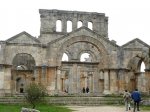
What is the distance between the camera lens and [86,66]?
50094 mm

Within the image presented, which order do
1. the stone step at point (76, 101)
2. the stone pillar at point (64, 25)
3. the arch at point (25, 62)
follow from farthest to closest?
the arch at point (25, 62)
the stone pillar at point (64, 25)
the stone step at point (76, 101)

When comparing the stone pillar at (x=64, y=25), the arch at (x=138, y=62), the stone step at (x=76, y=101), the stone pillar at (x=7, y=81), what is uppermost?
the stone pillar at (x=64, y=25)

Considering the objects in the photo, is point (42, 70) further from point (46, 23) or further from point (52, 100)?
point (46, 23)

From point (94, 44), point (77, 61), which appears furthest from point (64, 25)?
point (94, 44)

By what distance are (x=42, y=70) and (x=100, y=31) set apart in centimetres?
1708

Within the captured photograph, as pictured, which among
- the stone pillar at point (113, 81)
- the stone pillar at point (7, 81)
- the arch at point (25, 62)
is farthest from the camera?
the arch at point (25, 62)

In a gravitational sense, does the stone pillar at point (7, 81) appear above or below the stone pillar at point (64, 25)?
below

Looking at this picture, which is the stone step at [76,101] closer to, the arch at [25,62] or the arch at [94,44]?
the arch at [94,44]

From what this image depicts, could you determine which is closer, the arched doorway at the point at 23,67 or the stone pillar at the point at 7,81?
the stone pillar at the point at 7,81

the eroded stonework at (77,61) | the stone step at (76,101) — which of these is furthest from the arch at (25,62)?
the stone step at (76,101)

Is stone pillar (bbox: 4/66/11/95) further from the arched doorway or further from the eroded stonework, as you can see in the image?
the arched doorway

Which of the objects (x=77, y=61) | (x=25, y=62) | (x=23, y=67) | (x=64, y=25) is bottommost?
(x=23, y=67)

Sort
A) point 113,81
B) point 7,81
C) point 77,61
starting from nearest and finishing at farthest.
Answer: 1. point 7,81
2. point 113,81
3. point 77,61

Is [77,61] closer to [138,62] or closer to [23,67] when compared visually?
[138,62]
